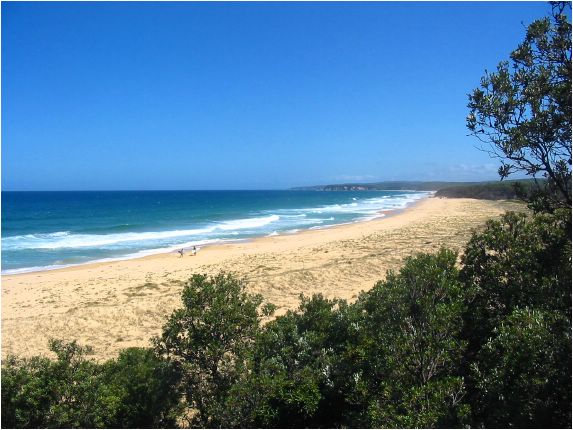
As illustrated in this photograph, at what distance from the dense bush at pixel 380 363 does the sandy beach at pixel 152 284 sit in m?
5.49

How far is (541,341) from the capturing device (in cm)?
461

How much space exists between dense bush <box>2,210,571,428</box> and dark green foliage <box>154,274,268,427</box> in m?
0.02

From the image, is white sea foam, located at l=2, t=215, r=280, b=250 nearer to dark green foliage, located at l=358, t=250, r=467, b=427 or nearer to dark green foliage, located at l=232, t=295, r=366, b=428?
dark green foliage, located at l=232, t=295, r=366, b=428

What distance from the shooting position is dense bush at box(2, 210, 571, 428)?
4.76 meters

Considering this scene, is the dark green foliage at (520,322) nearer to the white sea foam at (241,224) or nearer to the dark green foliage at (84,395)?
the dark green foliage at (84,395)

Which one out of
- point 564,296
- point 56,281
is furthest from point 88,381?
point 56,281

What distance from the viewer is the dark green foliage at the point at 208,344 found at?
19.6ft

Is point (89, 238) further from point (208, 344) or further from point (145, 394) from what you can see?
point (208, 344)

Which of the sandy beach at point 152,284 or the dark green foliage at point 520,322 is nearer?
the dark green foliage at point 520,322

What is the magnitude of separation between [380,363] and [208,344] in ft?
7.75

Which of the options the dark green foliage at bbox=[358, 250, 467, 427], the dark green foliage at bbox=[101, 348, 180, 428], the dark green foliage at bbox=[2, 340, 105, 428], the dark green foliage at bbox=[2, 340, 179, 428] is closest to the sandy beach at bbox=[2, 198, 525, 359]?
the dark green foliage at bbox=[101, 348, 180, 428]

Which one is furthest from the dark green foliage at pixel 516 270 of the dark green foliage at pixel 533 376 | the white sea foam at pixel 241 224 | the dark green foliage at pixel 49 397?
the white sea foam at pixel 241 224

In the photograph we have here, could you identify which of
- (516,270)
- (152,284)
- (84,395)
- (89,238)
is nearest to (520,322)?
(516,270)

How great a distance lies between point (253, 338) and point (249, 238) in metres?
28.2
